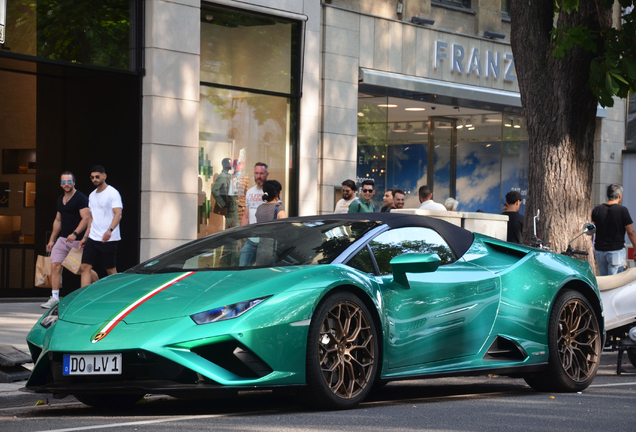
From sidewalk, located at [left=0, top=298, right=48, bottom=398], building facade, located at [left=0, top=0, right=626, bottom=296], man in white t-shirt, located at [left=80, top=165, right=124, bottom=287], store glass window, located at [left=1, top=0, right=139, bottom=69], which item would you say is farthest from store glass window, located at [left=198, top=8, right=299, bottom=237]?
sidewalk, located at [left=0, top=298, right=48, bottom=398]

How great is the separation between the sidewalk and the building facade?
5.62 ft

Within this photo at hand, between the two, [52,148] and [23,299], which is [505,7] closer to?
[52,148]

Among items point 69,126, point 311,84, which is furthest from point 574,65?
point 69,126

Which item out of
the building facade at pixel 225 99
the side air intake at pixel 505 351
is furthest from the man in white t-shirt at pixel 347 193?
the side air intake at pixel 505 351

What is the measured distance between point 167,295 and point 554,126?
7707 mm

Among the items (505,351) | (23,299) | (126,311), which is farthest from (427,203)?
(126,311)

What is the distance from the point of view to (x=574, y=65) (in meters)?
12.0

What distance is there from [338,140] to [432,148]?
196 inches

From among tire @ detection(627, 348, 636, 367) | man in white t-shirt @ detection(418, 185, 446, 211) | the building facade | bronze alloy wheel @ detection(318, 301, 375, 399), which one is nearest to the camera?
bronze alloy wheel @ detection(318, 301, 375, 399)

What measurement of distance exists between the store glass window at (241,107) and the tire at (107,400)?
9730 mm

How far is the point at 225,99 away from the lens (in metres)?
16.5

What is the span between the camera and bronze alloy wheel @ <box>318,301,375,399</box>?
572cm

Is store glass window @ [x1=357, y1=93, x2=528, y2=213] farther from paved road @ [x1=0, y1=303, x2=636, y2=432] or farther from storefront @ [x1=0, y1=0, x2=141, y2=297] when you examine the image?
paved road @ [x1=0, y1=303, x2=636, y2=432]

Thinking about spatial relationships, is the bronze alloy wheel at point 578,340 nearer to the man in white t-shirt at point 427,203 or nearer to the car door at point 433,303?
the car door at point 433,303
